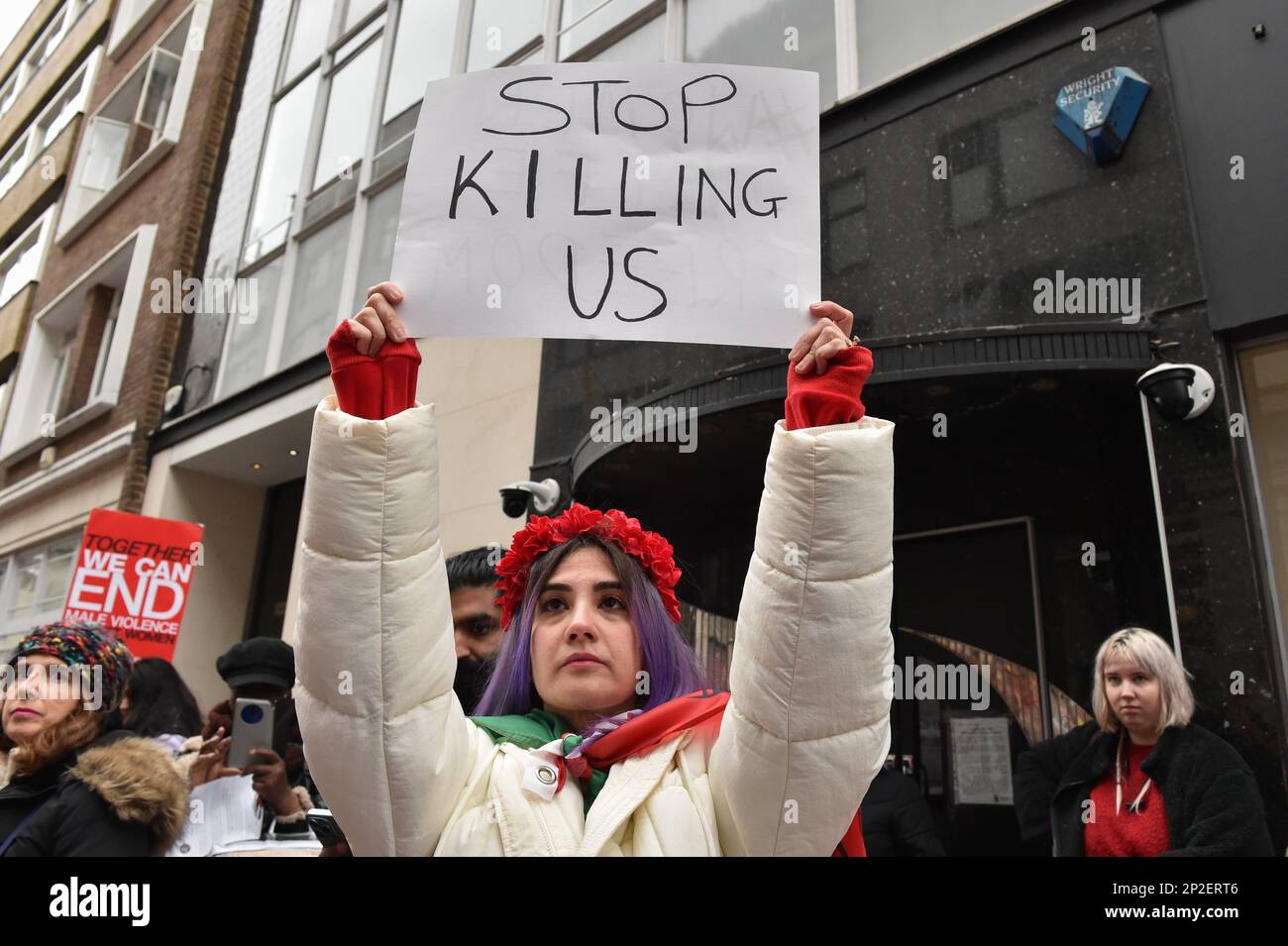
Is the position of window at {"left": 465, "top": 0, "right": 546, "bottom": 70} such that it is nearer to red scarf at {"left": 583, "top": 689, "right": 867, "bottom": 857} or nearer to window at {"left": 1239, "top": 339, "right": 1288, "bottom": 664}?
window at {"left": 1239, "top": 339, "right": 1288, "bottom": 664}

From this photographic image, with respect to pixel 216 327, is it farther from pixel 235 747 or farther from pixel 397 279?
pixel 397 279

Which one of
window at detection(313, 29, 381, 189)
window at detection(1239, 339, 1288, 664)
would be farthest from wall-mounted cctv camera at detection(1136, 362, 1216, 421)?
window at detection(313, 29, 381, 189)

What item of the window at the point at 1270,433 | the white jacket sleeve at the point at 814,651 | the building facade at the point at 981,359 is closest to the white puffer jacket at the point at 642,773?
the white jacket sleeve at the point at 814,651

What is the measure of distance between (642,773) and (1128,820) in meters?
2.18

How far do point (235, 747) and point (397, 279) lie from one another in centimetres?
180

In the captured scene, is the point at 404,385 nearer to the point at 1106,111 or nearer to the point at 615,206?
the point at 615,206

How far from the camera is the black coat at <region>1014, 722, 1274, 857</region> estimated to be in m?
2.64

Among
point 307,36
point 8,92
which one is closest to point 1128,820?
point 307,36

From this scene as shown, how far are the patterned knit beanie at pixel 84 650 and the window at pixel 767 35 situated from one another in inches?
187

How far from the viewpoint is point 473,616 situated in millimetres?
2797

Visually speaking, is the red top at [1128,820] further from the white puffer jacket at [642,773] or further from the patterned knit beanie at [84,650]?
the patterned knit beanie at [84,650]

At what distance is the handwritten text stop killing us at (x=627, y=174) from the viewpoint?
172cm

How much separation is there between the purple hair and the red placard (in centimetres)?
540

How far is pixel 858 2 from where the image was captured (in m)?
5.70
